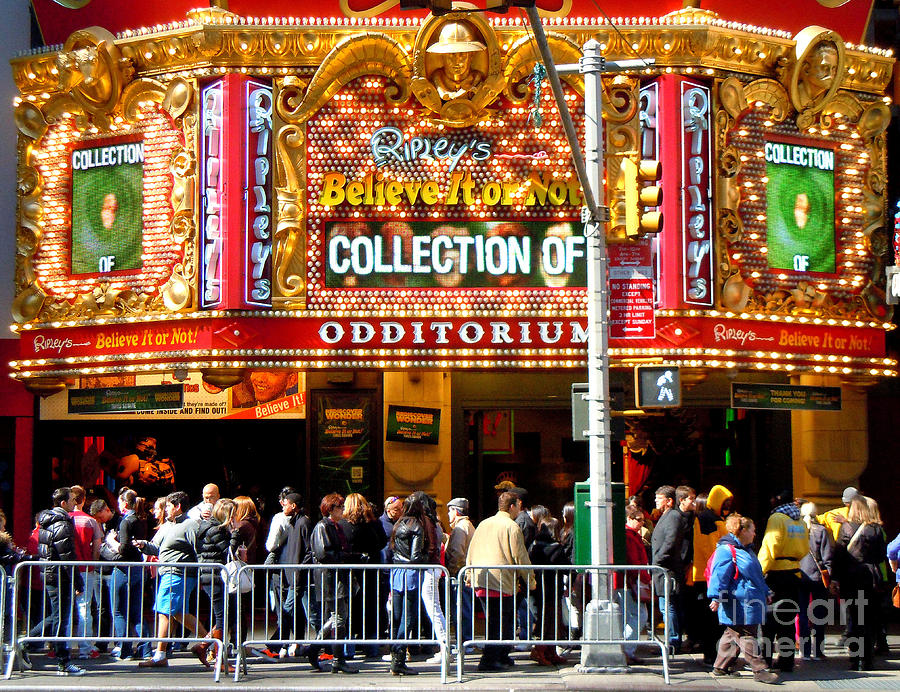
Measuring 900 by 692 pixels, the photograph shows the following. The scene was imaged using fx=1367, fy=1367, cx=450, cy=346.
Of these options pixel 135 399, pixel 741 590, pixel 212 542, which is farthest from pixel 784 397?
pixel 135 399

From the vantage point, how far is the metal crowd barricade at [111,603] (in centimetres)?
1445

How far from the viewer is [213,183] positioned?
19.1m

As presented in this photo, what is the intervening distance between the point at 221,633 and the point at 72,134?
28.5 ft

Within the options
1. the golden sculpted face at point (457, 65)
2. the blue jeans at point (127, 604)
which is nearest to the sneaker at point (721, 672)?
the blue jeans at point (127, 604)

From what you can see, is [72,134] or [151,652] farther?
[72,134]

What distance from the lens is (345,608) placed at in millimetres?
15086

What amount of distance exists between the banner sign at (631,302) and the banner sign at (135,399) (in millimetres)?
7077

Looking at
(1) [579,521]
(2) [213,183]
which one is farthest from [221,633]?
(2) [213,183]

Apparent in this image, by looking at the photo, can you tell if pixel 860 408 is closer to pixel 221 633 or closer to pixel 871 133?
pixel 871 133

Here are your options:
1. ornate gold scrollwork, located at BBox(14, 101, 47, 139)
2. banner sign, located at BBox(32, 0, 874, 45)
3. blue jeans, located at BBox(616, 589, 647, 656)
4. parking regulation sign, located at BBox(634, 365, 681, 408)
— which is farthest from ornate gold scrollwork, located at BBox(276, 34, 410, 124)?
blue jeans, located at BBox(616, 589, 647, 656)

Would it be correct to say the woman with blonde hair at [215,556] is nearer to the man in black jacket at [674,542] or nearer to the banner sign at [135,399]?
the banner sign at [135,399]

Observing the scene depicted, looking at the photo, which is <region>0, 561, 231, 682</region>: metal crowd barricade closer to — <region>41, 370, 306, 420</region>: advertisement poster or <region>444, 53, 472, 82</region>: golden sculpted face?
<region>41, 370, 306, 420</region>: advertisement poster

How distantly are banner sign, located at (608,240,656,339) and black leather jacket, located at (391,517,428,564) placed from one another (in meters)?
3.17

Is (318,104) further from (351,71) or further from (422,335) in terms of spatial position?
(422,335)
